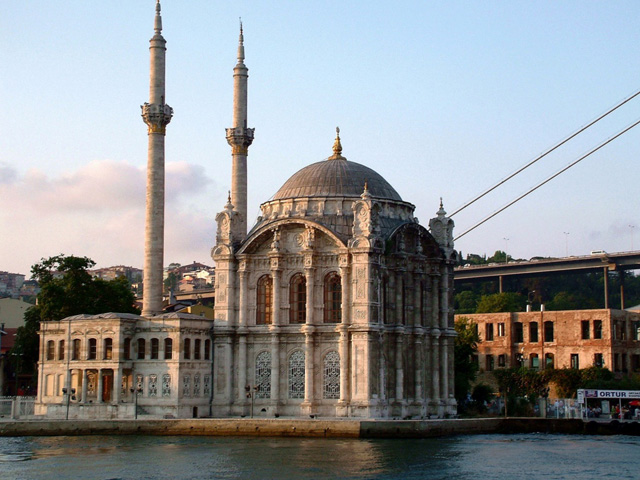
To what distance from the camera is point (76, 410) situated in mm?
64312

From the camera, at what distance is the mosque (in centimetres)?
6347

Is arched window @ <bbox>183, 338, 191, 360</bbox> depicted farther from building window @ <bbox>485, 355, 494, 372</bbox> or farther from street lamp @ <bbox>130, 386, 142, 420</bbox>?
building window @ <bbox>485, 355, 494, 372</bbox>

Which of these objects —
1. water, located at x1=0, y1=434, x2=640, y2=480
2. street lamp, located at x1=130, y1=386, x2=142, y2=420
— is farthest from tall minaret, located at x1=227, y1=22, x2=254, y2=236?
water, located at x1=0, y1=434, x2=640, y2=480

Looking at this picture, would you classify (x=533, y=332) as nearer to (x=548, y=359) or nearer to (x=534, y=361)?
(x=534, y=361)

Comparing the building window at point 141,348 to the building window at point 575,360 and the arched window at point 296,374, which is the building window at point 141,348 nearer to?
the arched window at point 296,374

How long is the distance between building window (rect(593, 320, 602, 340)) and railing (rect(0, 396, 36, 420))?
138ft

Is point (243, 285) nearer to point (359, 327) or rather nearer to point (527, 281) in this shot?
point (359, 327)

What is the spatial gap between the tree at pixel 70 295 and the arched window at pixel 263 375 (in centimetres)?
1415

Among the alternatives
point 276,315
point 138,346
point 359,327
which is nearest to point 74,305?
point 138,346

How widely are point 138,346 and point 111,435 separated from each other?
22.7 feet

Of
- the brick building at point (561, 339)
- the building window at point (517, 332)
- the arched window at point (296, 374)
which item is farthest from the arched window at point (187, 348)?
the building window at point (517, 332)

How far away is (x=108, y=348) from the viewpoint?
65.0 meters

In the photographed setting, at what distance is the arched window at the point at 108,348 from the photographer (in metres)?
64.8

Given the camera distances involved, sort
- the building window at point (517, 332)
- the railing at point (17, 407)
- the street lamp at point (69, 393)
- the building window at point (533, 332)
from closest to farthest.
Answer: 1. the street lamp at point (69, 393)
2. the railing at point (17, 407)
3. the building window at point (533, 332)
4. the building window at point (517, 332)
